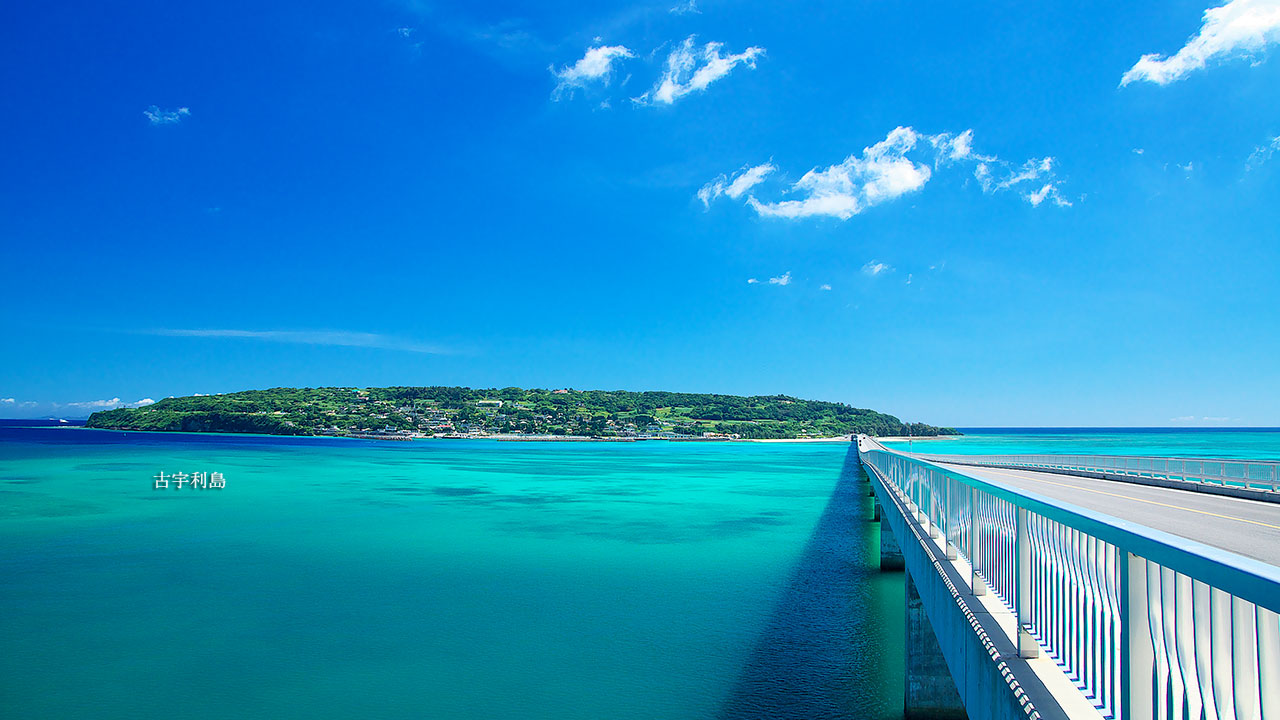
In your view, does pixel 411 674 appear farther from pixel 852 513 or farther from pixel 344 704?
pixel 852 513

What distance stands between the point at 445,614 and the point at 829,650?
9.27 m

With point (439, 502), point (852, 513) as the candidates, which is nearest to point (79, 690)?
point (439, 502)

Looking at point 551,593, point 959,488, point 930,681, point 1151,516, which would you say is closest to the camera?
point 959,488

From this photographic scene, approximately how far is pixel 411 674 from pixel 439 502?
29.9m

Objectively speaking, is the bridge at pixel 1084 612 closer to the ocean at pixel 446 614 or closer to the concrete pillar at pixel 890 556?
the ocean at pixel 446 614

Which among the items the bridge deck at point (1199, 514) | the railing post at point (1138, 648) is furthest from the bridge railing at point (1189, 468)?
the railing post at point (1138, 648)

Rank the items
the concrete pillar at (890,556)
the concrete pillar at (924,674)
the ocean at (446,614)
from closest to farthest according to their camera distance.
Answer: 1. the concrete pillar at (924,674)
2. the ocean at (446,614)
3. the concrete pillar at (890,556)

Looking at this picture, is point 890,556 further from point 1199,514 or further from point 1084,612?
point 1084,612

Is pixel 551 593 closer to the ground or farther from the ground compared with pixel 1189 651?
closer to the ground

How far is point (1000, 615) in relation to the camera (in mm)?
5645

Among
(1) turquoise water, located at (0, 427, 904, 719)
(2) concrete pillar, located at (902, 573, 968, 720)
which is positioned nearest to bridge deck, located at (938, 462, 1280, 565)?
(2) concrete pillar, located at (902, 573, 968, 720)

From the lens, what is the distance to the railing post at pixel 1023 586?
464 cm

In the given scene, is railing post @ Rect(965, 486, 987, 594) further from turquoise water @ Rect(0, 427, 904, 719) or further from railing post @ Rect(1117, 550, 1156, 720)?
turquoise water @ Rect(0, 427, 904, 719)

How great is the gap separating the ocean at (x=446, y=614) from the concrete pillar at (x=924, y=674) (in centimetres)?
109
